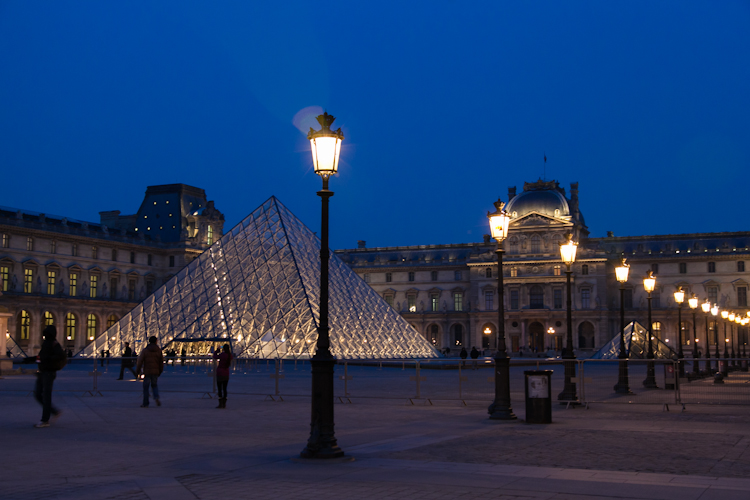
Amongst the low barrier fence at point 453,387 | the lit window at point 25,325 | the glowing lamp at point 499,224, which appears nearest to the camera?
the glowing lamp at point 499,224

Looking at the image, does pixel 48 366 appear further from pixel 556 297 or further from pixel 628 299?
pixel 628 299

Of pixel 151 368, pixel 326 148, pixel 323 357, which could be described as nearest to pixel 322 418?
pixel 323 357

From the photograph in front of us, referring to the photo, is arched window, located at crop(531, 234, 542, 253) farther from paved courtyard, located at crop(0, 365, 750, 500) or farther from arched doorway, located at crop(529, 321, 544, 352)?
paved courtyard, located at crop(0, 365, 750, 500)

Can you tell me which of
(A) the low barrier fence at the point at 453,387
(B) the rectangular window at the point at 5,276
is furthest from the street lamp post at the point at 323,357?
(B) the rectangular window at the point at 5,276

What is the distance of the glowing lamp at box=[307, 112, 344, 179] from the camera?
9289mm

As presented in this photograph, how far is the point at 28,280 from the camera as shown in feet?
203

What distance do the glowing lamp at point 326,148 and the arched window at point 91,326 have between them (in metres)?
61.5

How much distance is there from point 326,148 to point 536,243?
70.3 meters

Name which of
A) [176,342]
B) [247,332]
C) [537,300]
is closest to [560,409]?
[247,332]

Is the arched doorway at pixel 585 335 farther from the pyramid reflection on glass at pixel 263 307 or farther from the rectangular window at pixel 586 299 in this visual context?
the pyramid reflection on glass at pixel 263 307

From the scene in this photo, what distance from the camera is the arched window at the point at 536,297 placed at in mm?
78375

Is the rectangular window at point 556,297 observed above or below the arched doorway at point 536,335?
above

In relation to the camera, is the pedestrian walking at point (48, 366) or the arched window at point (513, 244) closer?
the pedestrian walking at point (48, 366)

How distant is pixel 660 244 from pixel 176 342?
55.6 m
